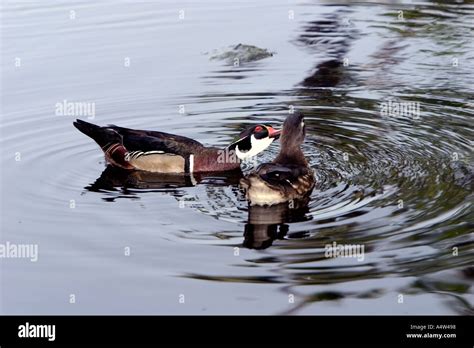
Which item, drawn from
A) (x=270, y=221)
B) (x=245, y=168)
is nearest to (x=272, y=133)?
(x=245, y=168)

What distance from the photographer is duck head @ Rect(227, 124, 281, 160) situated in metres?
13.0

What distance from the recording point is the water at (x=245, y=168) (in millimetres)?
9047

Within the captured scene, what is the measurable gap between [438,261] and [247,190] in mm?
2637

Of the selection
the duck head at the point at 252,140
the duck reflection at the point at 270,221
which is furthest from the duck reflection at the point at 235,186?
the duck head at the point at 252,140

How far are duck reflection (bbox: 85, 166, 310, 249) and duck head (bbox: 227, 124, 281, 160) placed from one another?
28 cm

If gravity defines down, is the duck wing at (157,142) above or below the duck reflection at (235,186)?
above

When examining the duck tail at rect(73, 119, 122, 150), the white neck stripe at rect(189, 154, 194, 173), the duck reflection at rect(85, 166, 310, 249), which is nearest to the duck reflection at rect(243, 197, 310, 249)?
the duck reflection at rect(85, 166, 310, 249)

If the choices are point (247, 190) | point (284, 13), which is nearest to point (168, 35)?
point (284, 13)

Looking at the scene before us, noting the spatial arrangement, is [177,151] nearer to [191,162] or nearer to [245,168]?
[191,162]

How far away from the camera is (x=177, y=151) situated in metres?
13.0

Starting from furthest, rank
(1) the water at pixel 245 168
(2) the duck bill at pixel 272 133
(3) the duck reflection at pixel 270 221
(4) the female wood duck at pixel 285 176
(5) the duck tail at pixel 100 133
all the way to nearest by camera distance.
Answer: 1. (5) the duck tail at pixel 100 133
2. (2) the duck bill at pixel 272 133
3. (4) the female wood duck at pixel 285 176
4. (3) the duck reflection at pixel 270 221
5. (1) the water at pixel 245 168

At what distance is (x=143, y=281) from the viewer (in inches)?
362

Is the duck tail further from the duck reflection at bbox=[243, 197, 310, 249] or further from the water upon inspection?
the duck reflection at bbox=[243, 197, 310, 249]

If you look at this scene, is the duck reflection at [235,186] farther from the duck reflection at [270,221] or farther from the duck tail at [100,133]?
the duck tail at [100,133]
